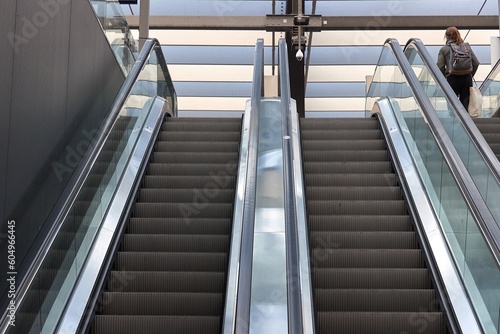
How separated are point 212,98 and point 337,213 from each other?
15.1 meters

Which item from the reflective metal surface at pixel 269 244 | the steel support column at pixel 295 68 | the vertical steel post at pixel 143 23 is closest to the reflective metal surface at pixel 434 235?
the reflective metal surface at pixel 269 244

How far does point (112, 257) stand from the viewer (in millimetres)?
6598

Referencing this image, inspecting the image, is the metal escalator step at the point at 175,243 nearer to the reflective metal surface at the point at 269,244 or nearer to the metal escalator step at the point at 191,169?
the reflective metal surface at the point at 269,244

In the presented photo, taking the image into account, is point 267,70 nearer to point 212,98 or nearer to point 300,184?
point 212,98

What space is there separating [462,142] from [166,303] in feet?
9.06

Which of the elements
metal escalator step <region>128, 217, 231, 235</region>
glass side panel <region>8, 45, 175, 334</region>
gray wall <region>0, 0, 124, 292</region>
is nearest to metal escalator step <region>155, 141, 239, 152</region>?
glass side panel <region>8, 45, 175, 334</region>

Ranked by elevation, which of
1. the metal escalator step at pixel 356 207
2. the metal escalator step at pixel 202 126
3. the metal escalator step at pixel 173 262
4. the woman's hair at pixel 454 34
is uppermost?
the woman's hair at pixel 454 34

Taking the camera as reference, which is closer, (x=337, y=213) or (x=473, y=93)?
(x=337, y=213)

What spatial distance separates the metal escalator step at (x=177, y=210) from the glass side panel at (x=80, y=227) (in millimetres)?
333

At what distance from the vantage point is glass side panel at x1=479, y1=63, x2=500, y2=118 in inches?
455

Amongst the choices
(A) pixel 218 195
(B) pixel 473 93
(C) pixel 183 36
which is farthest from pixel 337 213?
(C) pixel 183 36

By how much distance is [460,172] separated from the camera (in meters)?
6.30

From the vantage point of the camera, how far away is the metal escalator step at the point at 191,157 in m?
9.00

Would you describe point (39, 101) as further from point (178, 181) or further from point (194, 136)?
point (194, 136)
